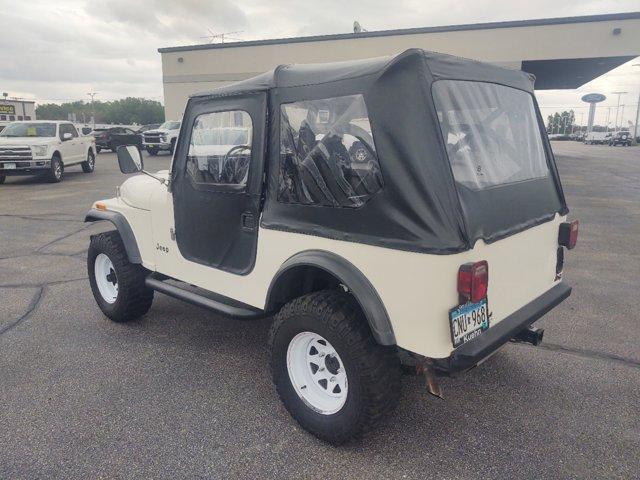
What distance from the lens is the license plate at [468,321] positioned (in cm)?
232

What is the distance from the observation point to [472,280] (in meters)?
2.27

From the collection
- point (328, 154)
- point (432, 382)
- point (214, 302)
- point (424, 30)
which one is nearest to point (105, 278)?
point (214, 302)

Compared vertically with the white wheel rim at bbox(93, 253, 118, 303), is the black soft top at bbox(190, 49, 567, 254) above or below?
above

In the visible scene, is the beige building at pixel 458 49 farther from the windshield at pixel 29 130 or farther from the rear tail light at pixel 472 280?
the rear tail light at pixel 472 280

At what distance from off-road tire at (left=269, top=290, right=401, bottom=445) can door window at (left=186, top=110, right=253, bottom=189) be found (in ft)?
3.24

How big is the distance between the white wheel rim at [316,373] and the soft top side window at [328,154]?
2.68 ft

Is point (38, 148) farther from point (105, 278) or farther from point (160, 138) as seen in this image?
point (105, 278)

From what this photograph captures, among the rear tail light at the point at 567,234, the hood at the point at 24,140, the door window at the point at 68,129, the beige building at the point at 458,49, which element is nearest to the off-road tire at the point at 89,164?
the door window at the point at 68,129

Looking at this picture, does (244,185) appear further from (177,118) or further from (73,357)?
(177,118)

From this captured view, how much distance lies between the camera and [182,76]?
1123 inches

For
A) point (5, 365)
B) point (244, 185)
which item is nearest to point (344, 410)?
point (244, 185)

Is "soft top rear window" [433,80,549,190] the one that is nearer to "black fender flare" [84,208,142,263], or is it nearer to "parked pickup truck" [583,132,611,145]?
"black fender flare" [84,208,142,263]

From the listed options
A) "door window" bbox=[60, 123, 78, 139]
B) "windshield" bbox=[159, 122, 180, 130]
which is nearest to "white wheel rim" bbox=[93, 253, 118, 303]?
"door window" bbox=[60, 123, 78, 139]

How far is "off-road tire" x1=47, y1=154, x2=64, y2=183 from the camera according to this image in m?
15.3
